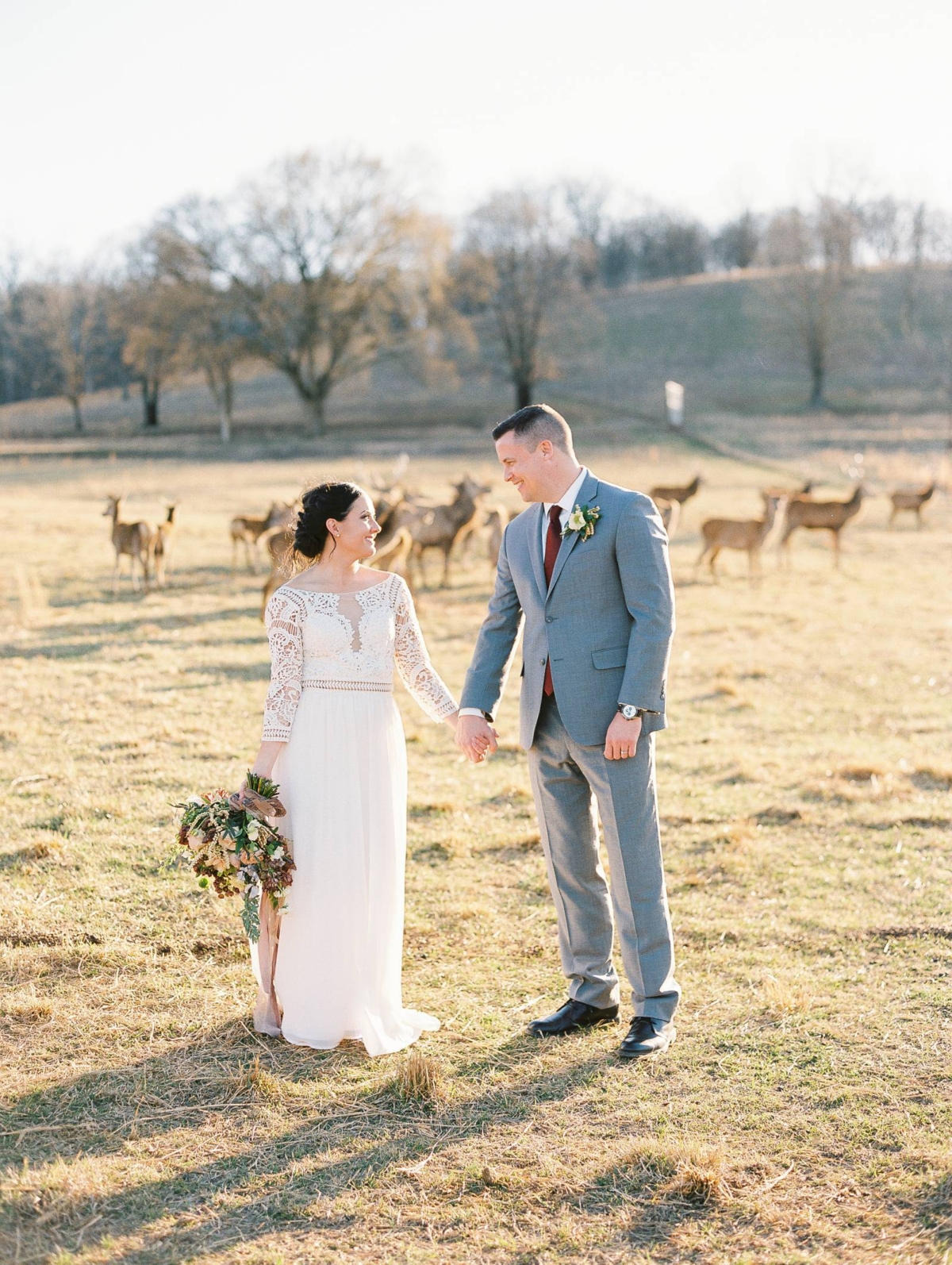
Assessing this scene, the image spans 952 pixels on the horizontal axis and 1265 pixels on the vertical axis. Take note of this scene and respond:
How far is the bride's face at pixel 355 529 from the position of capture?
15.7 feet

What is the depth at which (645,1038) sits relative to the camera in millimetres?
4695

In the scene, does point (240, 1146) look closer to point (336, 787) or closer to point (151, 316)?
point (336, 787)

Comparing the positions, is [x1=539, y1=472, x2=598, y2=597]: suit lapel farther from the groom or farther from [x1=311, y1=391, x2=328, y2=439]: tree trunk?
[x1=311, y1=391, x2=328, y2=439]: tree trunk

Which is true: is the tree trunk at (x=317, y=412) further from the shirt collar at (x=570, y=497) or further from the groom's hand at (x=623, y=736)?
the groom's hand at (x=623, y=736)

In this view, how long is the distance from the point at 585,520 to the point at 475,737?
97 centimetres

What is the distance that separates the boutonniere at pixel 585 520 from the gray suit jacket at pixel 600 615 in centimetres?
2

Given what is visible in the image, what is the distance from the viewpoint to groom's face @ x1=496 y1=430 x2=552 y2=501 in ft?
15.2

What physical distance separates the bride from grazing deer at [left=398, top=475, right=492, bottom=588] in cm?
1342

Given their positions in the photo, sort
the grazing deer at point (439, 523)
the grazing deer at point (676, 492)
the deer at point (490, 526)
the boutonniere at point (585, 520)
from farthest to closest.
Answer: the grazing deer at point (676, 492), the deer at point (490, 526), the grazing deer at point (439, 523), the boutonniere at point (585, 520)

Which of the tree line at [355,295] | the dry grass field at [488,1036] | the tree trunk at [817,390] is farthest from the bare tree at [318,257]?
the dry grass field at [488,1036]

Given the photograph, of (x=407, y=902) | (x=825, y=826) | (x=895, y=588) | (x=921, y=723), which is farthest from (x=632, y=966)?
(x=895, y=588)

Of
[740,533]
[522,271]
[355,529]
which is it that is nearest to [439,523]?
[740,533]

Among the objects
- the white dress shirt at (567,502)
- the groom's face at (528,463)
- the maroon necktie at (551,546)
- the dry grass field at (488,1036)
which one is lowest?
the dry grass field at (488,1036)

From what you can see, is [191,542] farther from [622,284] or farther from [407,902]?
[622,284]
